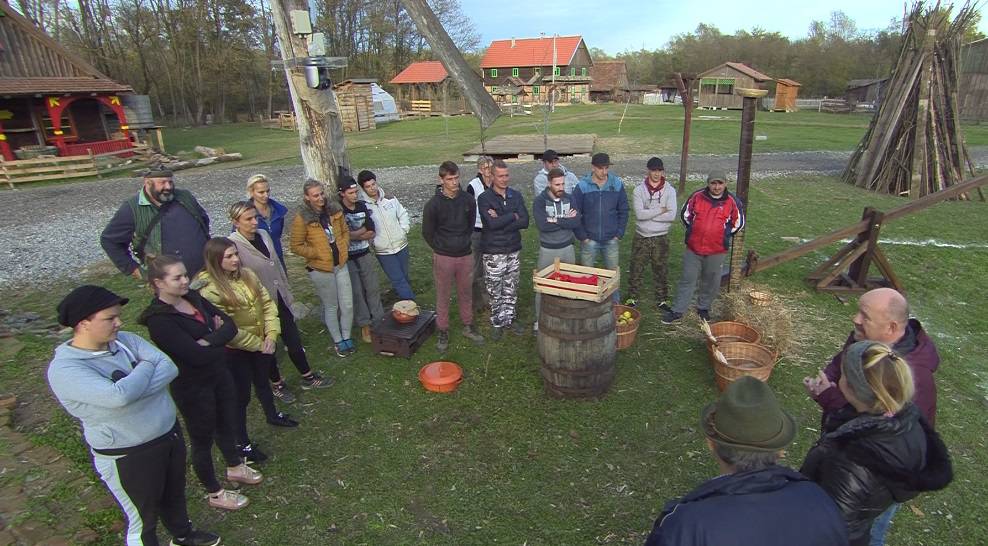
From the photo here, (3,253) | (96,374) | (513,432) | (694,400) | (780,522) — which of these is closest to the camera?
(780,522)

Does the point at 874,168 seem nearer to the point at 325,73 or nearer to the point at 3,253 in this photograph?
the point at 325,73

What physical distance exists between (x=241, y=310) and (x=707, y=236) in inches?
185

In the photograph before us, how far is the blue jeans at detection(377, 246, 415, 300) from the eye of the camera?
20.2 ft

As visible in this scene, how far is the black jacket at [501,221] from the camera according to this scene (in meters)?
5.57

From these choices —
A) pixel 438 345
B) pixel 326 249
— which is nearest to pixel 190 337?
pixel 326 249

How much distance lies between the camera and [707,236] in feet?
19.0

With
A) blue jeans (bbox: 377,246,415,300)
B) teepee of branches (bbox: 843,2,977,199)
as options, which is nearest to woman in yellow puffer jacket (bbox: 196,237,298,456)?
blue jeans (bbox: 377,246,415,300)

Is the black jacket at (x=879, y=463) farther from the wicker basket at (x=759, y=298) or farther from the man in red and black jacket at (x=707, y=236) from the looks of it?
the wicker basket at (x=759, y=298)

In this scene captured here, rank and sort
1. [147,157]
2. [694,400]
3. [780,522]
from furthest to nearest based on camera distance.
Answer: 1. [147,157]
2. [694,400]
3. [780,522]

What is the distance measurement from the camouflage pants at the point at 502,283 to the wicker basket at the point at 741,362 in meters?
2.22

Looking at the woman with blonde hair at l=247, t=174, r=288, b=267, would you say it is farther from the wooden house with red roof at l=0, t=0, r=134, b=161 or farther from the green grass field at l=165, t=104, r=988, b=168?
the wooden house with red roof at l=0, t=0, r=134, b=161

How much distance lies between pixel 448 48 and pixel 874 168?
1286 cm

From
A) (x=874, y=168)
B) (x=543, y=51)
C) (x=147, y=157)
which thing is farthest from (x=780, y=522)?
(x=543, y=51)

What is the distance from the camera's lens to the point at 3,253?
369 inches
